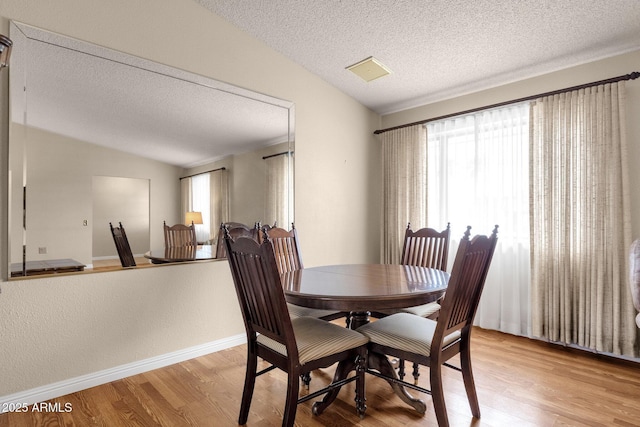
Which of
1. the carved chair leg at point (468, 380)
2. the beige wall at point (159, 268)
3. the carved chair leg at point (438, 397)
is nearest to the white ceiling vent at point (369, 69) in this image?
the beige wall at point (159, 268)

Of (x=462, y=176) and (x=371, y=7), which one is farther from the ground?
(x=371, y=7)

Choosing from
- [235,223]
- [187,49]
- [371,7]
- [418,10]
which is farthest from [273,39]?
[235,223]

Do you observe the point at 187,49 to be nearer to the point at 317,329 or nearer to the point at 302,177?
the point at 302,177

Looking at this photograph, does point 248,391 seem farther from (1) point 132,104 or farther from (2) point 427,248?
(1) point 132,104

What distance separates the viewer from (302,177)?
11.3 feet

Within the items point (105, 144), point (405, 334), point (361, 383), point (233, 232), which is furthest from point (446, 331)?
point (105, 144)

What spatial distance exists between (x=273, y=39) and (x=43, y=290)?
8.28 ft

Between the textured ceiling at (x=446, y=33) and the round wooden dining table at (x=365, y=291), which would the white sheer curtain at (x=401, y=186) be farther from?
the round wooden dining table at (x=365, y=291)

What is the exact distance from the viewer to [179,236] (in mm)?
2703

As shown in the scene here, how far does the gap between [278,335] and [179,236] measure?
145cm

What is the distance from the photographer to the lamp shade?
2764 mm

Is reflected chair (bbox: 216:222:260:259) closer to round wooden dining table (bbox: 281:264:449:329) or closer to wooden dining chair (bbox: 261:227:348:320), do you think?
wooden dining chair (bbox: 261:227:348:320)

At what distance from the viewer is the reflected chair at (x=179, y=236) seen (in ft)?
8.66

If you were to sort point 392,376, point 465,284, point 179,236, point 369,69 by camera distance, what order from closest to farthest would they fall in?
point 465,284, point 392,376, point 179,236, point 369,69
